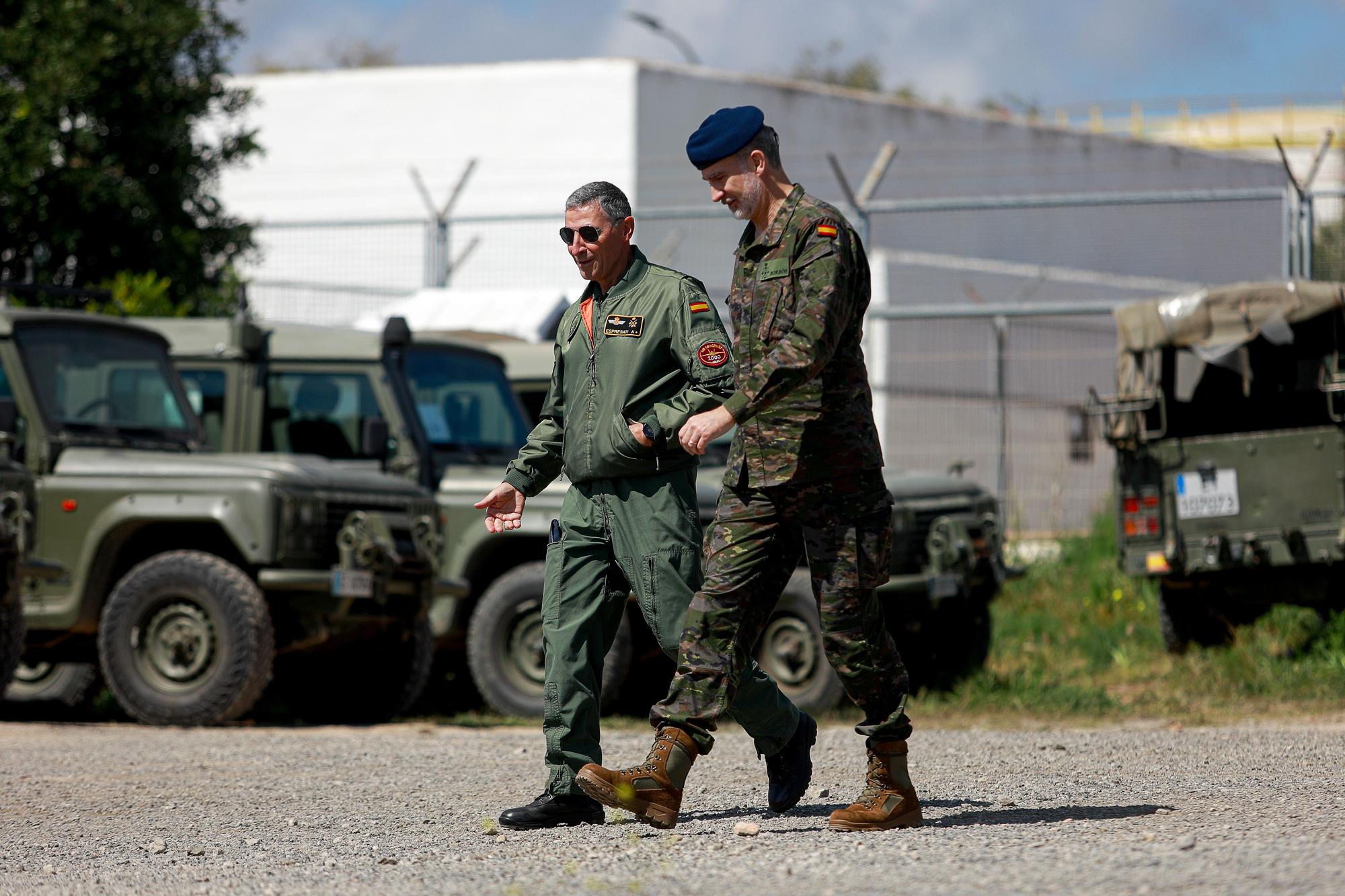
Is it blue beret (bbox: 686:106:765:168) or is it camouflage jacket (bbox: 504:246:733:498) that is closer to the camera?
blue beret (bbox: 686:106:765:168)

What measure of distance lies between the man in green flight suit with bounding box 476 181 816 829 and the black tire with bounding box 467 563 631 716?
5039mm

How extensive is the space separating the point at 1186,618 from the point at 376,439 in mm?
5215

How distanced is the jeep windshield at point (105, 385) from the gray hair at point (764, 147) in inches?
241

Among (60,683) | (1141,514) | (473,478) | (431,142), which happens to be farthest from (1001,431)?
(431,142)

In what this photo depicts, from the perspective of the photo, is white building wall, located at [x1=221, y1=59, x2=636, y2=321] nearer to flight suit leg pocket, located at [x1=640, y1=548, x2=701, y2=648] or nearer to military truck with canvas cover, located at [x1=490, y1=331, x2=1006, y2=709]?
military truck with canvas cover, located at [x1=490, y1=331, x2=1006, y2=709]

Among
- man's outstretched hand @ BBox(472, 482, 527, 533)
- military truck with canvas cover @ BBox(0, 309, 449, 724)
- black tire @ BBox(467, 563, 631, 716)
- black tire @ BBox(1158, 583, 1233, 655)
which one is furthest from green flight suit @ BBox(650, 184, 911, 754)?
black tire @ BBox(1158, 583, 1233, 655)

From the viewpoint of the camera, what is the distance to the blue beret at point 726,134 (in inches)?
205

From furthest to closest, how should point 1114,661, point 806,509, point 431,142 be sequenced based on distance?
point 431,142 → point 1114,661 → point 806,509

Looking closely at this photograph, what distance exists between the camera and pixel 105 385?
1059 centimetres

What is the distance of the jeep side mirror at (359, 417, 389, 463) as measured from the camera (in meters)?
10.8

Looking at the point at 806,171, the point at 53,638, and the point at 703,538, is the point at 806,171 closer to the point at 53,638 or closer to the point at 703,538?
the point at 53,638

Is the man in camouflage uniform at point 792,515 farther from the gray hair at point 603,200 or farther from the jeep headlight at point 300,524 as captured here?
the jeep headlight at point 300,524

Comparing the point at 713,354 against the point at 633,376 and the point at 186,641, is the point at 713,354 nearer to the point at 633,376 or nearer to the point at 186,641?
the point at 633,376

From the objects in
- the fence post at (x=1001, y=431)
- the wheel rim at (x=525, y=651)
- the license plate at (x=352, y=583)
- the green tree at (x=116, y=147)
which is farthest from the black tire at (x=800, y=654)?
the green tree at (x=116, y=147)
